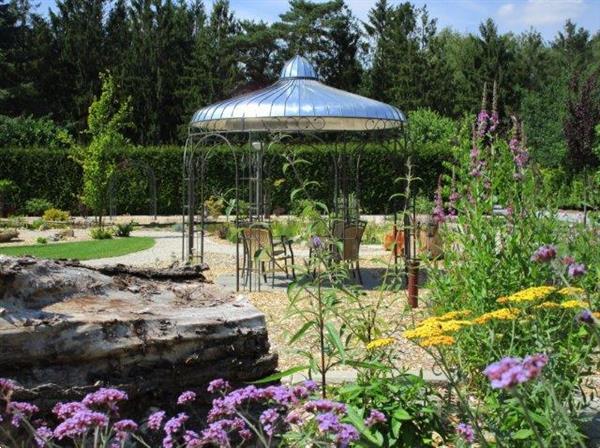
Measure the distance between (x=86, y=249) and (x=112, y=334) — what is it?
11060mm

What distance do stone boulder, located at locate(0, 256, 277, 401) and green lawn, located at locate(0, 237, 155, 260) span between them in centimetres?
906

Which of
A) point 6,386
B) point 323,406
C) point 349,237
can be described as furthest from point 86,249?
point 323,406

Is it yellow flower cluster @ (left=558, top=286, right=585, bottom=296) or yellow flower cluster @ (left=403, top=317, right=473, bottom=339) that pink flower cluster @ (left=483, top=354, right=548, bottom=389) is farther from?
yellow flower cluster @ (left=403, top=317, right=473, bottom=339)

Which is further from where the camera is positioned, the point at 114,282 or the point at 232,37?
the point at 232,37

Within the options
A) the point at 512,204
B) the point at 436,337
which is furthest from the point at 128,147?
the point at 436,337

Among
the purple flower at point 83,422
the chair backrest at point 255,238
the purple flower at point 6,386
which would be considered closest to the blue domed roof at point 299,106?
the chair backrest at point 255,238

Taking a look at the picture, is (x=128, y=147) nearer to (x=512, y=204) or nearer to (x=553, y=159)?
(x=553, y=159)

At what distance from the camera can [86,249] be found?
13445 mm

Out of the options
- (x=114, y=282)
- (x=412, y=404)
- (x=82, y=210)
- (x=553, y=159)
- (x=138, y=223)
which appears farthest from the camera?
(x=553, y=159)

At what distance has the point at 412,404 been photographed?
271 cm

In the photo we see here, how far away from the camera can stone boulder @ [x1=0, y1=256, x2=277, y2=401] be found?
2.72 meters

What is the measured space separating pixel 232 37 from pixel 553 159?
17.0m

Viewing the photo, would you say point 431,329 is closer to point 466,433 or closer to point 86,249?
point 466,433

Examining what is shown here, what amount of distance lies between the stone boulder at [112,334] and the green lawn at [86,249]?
9062 millimetres
